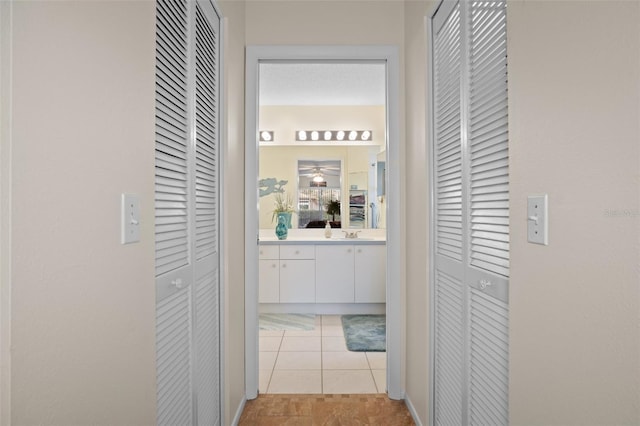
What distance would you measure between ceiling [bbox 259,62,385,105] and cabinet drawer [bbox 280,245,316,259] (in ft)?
5.35

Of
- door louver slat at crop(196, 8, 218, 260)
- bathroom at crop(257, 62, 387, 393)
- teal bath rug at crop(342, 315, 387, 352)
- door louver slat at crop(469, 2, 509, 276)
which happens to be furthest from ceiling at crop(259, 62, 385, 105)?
teal bath rug at crop(342, 315, 387, 352)

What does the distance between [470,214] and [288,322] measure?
282 cm

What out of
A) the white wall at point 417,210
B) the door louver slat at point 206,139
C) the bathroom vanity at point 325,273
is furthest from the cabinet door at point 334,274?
the door louver slat at point 206,139

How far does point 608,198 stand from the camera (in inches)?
26.5

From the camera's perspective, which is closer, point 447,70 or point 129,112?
point 129,112

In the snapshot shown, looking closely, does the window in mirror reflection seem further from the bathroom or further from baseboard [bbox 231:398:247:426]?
baseboard [bbox 231:398:247:426]

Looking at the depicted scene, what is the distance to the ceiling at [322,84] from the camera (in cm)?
339

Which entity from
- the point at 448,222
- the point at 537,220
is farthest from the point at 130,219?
the point at 448,222

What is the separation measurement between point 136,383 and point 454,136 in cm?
142

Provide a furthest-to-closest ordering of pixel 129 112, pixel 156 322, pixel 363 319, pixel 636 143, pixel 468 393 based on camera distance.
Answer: pixel 363 319 → pixel 468 393 → pixel 156 322 → pixel 129 112 → pixel 636 143

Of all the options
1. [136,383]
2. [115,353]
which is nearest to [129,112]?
[115,353]

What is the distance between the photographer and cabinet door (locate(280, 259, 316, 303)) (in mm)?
4059

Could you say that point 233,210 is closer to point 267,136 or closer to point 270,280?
point 270,280

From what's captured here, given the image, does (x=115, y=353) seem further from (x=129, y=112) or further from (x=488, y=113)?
(x=488, y=113)
